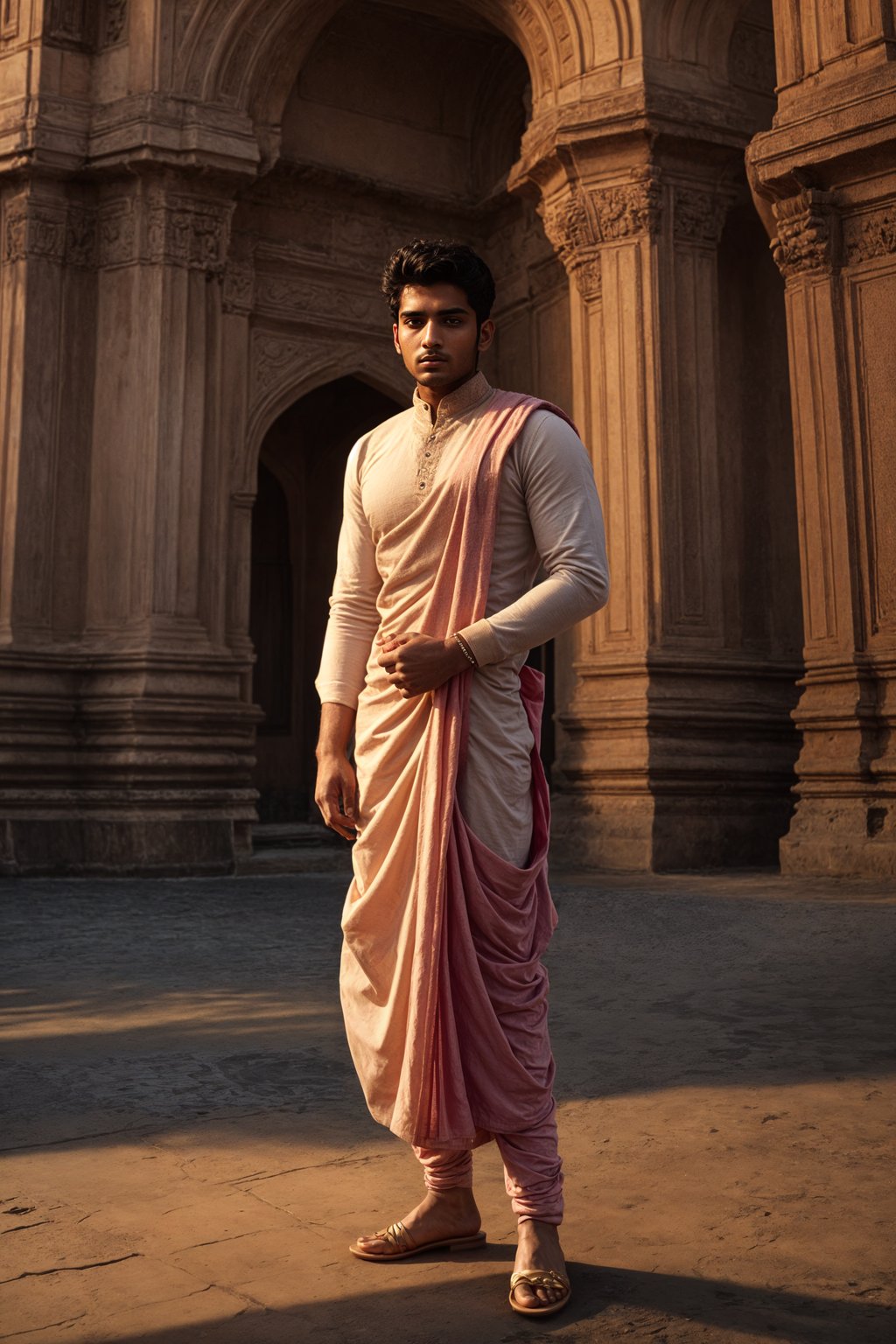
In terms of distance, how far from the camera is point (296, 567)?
16844mm

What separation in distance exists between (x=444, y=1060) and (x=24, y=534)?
10405 millimetres

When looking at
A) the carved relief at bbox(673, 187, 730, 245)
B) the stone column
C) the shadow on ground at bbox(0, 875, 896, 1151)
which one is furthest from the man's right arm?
the carved relief at bbox(673, 187, 730, 245)

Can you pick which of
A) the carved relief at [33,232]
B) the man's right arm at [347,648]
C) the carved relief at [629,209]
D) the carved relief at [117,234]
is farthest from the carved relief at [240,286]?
the man's right arm at [347,648]

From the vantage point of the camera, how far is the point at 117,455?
12.2 m

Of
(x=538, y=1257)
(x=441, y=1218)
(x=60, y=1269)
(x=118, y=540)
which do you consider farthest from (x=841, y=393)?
(x=60, y=1269)

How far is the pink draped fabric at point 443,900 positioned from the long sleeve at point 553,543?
0.20ft

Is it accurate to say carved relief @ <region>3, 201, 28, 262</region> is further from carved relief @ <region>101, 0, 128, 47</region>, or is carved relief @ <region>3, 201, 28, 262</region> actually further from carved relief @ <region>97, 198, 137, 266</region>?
carved relief @ <region>101, 0, 128, 47</region>

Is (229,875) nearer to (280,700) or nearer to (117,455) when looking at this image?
(117,455)

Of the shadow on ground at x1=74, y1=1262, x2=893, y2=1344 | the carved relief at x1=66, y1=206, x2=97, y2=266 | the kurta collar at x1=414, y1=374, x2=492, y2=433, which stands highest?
the carved relief at x1=66, y1=206, x2=97, y2=266

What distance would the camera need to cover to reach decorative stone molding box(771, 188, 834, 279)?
31.0 feet

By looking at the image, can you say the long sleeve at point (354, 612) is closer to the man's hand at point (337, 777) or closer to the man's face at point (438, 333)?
the man's hand at point (337, 777)

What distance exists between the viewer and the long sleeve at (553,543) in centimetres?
254

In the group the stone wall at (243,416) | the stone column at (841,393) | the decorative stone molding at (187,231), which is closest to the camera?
the stone column at (841,393)

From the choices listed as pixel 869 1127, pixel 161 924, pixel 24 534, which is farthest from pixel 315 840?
pixel 869 1127
